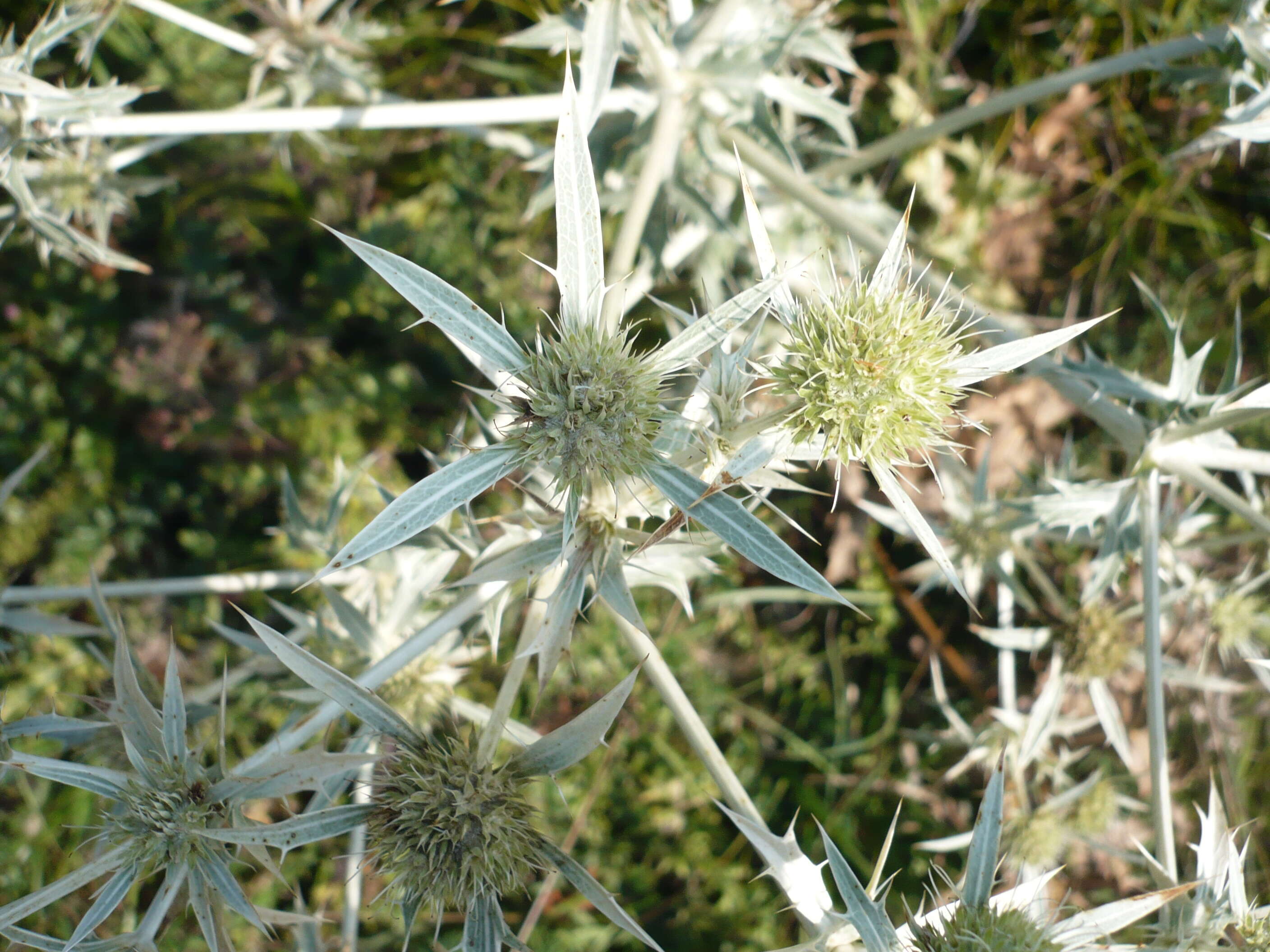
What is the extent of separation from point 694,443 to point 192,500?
7.68ft

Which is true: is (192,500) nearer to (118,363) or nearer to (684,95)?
(118,363)

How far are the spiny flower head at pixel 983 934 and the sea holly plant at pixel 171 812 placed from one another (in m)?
1.12

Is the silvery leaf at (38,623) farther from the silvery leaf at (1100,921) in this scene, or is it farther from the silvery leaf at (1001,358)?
the silvery leaf at (1100,921)

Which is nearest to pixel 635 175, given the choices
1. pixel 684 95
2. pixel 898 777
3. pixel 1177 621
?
pixel 684 95

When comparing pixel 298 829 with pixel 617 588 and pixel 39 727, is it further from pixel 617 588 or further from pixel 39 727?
pixel 39 727

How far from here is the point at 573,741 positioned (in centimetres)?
152

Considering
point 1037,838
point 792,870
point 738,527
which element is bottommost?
point 1037,838

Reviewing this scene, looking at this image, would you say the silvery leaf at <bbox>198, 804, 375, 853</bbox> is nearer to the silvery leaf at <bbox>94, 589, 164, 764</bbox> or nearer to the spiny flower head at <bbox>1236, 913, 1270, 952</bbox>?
the silvery leaf at <bbox>94, 589, 164, 764</bbox>

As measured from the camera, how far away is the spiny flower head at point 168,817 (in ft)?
5.09

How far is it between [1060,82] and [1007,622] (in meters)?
1.64

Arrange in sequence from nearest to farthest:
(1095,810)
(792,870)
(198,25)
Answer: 1. (792,870)
2. (198,25)
3. (1095,810)

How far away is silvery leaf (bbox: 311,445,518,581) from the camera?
1.25m

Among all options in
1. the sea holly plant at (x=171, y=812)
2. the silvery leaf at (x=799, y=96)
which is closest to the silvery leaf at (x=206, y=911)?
the sea holly plant at (x=171, y=812)

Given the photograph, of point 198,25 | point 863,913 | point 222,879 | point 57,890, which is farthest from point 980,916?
point 198,25
